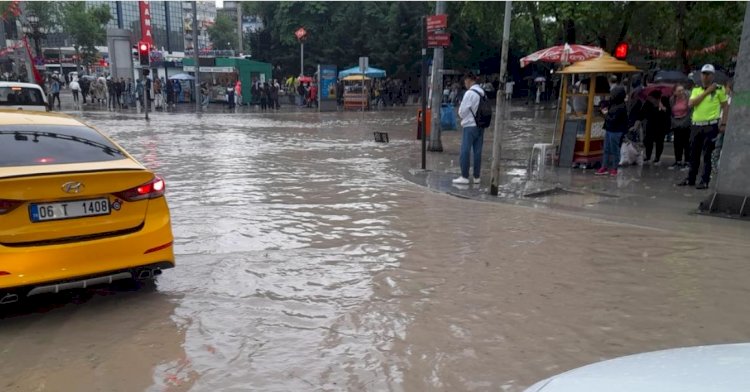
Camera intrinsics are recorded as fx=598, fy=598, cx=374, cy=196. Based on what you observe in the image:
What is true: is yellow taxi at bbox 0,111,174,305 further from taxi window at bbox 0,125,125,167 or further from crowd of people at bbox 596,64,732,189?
crowd of people at bbox 596,64,732,189

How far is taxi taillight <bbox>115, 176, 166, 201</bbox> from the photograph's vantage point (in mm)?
4805

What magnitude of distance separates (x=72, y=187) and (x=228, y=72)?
1412 inches

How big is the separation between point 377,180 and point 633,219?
4.80 m

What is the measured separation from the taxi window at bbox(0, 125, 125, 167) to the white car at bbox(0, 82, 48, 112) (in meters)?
8.41

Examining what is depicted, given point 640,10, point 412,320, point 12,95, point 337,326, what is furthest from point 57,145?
point 640,10

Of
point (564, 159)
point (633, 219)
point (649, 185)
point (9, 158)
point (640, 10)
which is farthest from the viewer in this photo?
point (640, 10)

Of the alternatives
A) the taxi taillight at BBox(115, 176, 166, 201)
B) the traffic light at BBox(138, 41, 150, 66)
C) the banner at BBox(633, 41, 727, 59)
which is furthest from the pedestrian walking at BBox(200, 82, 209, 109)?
the taxi taillight at BBox(115, 176, 166, 201)

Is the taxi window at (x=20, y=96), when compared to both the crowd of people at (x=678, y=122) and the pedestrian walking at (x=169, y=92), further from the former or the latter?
the pedestrian walking at (x=169, y=92)

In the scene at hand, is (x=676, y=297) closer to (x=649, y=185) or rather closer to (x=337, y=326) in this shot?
(x=337, y=326)

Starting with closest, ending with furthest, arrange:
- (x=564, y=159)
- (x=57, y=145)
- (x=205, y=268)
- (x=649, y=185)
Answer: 1. (x=57, y=145)
2. (x=205, y=268)
3. (x=649, y=185)
4. (x=564, y=159)

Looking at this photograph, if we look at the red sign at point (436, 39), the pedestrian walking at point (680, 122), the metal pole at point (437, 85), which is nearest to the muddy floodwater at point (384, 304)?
the red sign at point (436, 39)

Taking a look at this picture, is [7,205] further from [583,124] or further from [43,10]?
[43,10]

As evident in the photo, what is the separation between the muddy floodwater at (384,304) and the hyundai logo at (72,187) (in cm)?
104

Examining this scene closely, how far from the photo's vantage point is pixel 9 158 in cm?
459
